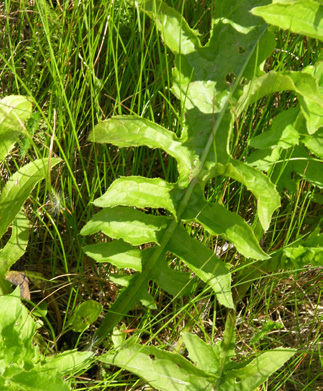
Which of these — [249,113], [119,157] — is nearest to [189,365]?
[119,157]

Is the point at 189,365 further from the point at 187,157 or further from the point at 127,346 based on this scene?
the point at 187,157

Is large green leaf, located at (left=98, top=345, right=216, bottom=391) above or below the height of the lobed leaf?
below

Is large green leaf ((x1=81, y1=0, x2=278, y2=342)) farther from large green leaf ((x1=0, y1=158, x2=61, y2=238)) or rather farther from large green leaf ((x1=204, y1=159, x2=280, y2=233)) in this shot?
large green leaf ((x1=0, y1=158, x2=61, y2=238))

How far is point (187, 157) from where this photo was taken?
5.25ft

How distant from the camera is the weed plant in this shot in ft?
5.79

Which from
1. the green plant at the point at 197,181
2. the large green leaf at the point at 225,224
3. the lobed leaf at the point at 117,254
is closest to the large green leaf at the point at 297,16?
the green plant at the point at 197,181

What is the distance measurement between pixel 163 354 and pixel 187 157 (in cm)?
60

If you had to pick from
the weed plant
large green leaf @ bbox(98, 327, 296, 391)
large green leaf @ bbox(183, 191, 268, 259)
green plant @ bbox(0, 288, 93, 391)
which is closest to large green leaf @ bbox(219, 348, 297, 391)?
large green leaf @ bbox(98, 327, 296, 391)

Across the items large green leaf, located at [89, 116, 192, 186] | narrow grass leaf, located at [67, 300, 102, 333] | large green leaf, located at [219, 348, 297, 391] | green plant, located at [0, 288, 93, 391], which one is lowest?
large green leaf, located at [219, 348, 297, 391]

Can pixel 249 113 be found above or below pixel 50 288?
above

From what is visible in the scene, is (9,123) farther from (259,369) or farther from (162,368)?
(259,369)

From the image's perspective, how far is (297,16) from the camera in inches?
53.7

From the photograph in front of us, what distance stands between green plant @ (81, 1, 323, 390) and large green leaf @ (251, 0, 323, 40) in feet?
0.53

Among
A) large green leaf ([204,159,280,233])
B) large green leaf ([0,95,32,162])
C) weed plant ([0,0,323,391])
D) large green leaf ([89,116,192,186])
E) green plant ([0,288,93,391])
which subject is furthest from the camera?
weed plant ([0,0,323,391])
